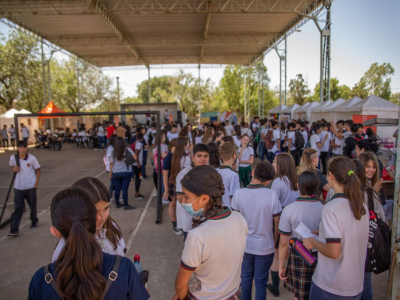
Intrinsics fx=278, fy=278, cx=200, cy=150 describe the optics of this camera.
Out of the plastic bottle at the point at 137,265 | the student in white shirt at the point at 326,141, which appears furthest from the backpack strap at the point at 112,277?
the student in white shirt at the point at 326,141

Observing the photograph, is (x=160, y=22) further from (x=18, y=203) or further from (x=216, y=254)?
(x=216, y=254)

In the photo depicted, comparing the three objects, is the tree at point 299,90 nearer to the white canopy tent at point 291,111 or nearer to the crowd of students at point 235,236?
the white canopy tent at point 291,111

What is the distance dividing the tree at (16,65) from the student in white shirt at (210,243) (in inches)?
1196

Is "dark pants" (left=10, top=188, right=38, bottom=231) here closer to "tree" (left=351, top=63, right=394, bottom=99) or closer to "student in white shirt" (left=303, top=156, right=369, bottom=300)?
"student in white shirt" (left=303, top=156, right=369, bottom=300)

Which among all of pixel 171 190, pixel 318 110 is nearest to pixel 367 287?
pixel 171 190

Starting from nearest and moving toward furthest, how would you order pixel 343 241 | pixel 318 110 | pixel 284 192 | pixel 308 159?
pixel 343 241, pixel 284 192, pixel 308 159, pixel 318 110

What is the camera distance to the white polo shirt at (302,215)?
2.39 m

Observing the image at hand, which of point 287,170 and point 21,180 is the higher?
point 287,170

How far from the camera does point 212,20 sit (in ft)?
62.8

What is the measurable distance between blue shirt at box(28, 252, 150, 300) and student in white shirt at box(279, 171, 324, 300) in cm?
149

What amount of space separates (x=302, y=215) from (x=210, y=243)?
1.14 metres

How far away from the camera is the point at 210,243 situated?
1601 mm

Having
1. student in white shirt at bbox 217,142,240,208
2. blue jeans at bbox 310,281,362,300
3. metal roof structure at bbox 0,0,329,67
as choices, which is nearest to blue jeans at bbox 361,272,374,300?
blue jeans at bbox 310,281,362,300

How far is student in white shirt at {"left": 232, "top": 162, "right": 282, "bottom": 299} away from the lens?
8.70 feet
